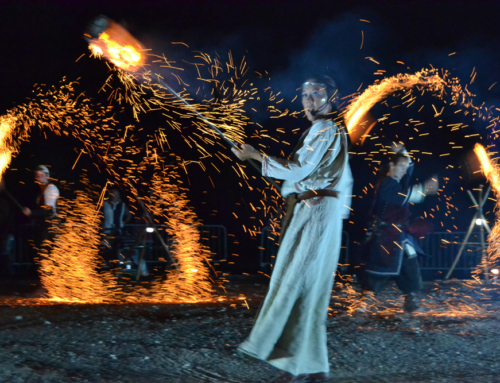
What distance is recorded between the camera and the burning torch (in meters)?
4.34

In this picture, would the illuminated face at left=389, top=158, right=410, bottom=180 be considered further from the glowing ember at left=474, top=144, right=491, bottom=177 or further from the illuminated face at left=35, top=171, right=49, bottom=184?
the illuminated face at left=35, top=171, right=49, bottom=184

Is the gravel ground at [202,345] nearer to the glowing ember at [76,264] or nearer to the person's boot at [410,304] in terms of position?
the person's boot at [410,304]

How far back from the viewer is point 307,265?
3775mm

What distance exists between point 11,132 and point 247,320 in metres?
8.55

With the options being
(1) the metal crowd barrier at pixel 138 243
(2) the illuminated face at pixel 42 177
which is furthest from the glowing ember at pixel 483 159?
(2) the illuminated face at pixel 42 177

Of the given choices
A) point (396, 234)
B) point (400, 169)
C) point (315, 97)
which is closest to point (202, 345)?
point (315, 97)

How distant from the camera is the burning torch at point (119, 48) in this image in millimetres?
4344

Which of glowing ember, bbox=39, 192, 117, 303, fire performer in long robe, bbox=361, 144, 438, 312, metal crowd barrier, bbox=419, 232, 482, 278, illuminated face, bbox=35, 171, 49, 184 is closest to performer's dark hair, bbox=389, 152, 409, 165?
fire performer in long robe, bbox=361, 144, 438, 312

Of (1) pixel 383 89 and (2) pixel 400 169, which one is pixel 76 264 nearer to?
(2) pixel 400 169

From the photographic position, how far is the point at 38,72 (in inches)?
597

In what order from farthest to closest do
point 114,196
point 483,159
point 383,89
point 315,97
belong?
point 383,89, point 114,196, point 483,159, point 315,97

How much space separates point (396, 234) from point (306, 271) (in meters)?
2.88

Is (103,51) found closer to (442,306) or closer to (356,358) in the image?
(356,358)

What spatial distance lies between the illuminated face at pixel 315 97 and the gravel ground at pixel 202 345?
1.99 meters
